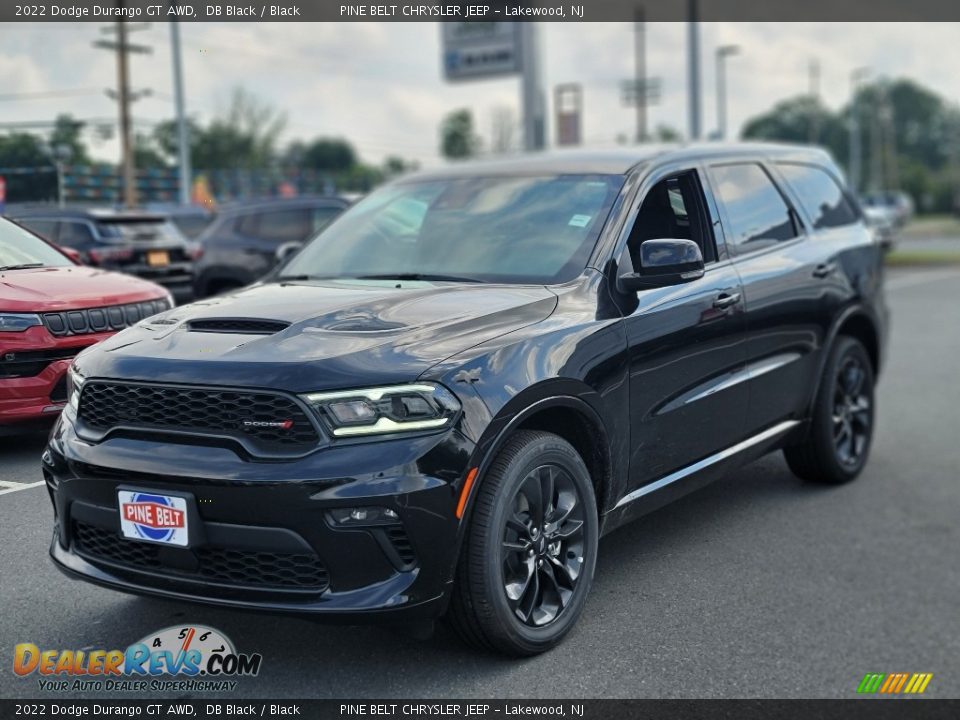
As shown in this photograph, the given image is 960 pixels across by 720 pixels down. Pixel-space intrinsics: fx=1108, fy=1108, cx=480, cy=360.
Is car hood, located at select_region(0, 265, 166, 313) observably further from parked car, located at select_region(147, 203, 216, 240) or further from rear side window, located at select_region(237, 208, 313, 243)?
parked car, located at select_region(147, 203, 216, 240)

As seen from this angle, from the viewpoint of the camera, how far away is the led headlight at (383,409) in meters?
3.24

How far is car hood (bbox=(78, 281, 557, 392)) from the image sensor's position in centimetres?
331

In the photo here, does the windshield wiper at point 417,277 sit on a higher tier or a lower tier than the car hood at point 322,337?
higher

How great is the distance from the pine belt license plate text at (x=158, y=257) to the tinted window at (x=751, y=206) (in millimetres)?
3181

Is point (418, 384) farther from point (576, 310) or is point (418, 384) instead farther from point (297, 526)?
point (576, 310)

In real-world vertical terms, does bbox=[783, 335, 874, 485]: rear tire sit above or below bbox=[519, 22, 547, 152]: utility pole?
below

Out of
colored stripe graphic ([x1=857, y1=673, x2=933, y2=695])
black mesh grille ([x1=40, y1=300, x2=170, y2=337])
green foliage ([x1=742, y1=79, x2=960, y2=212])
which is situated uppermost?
green foliage ([x1=742, y1=79, x2=960, y2=212])

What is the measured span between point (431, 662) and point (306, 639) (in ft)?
1.49

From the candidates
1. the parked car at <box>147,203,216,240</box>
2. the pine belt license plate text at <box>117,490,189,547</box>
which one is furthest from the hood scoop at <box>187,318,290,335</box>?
the parked car at <box>147,203,216,240</box>

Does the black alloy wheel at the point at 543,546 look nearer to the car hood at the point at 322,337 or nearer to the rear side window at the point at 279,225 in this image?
the car hood at the point at 322,337

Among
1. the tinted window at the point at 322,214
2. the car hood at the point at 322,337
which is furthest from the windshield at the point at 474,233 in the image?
the tinted window at the point at 322,214

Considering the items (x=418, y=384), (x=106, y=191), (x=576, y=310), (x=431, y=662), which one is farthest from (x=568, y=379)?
(x=106, y=191)

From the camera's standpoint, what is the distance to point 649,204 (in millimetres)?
4738

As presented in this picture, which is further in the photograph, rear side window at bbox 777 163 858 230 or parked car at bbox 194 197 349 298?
parked car at bbox 194 197 349 298
